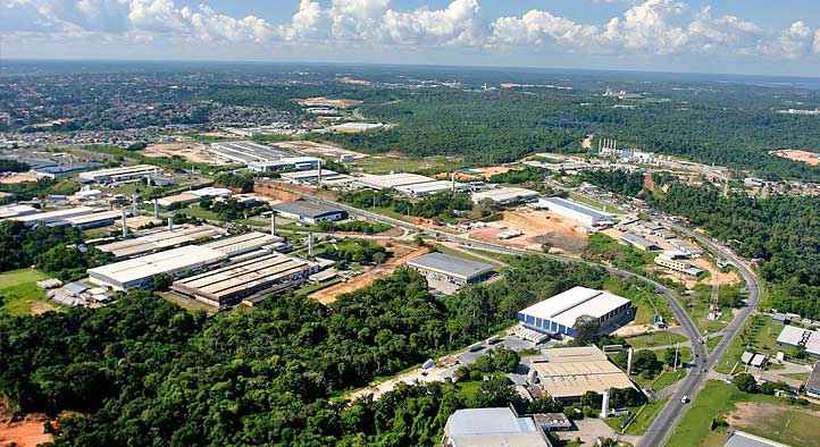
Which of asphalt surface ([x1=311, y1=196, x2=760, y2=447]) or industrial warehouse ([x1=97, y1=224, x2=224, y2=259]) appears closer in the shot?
asphalt surface ([x1=311, y1=196, x2=760, y2=447])

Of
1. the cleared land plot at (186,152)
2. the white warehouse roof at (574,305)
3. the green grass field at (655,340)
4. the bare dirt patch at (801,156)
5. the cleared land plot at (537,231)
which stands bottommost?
the green grass field at (655,340)

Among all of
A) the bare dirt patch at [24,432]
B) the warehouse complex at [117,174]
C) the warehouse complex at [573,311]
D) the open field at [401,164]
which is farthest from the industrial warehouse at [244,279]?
the open field at [401,164]

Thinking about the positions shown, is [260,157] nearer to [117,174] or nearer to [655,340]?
[117,174]

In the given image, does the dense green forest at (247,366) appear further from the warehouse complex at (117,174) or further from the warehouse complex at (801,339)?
the warehouse complex at (117,174)

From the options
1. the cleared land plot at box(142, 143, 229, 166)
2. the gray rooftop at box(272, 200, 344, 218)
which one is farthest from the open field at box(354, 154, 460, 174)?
the gray rooftop at box(272, 200, 344, 218)

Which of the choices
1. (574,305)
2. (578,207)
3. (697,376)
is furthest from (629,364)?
(578,207)

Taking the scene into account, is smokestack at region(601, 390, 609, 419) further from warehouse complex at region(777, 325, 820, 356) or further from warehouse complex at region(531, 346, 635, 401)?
warehouse complex at region(777, 325, 820, 356)

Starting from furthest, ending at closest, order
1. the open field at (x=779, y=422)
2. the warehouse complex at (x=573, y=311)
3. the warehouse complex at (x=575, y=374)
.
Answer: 1. the warehouse complex at (x=573, y=311)
2. the warehouse complex at (x=575, y=374)
3. the open field at (x=779, y=422)
